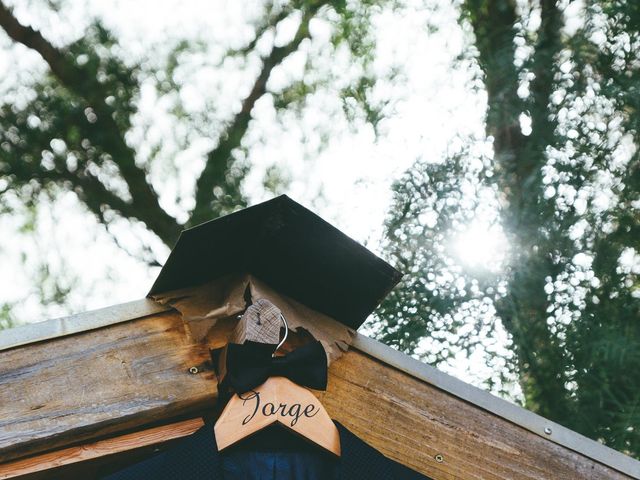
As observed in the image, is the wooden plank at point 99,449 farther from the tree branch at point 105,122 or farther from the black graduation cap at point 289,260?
the tree branch at point 105,122

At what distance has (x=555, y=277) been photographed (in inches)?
174

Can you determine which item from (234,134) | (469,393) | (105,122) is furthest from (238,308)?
(234,134)

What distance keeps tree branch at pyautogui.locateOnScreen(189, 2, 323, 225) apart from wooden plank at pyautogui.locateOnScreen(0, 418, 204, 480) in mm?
4363

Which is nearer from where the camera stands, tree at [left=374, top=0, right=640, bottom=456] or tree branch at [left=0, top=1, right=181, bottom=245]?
tree at [left=374, top=0, right=640, bottom=456]

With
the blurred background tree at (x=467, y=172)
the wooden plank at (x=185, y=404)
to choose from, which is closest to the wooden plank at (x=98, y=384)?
Result: the wooden plank at (x=185, y=404)

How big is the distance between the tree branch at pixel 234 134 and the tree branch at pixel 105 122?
0.31 m

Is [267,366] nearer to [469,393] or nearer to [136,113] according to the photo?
[469,393]

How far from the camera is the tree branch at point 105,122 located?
5.87 meters

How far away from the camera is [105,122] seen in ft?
19.9

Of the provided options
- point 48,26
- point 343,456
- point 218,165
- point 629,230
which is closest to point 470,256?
point 629,230

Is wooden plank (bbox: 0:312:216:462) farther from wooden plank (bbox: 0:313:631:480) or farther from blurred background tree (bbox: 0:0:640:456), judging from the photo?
blurred background tree (bbox: 0:0:640:456)

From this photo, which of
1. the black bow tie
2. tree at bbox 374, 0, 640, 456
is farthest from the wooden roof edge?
tree at bbox 374, 0, 640, 456

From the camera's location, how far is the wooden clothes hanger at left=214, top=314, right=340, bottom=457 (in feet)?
5.29

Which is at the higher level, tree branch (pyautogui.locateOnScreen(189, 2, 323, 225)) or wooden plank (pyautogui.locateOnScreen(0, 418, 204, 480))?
tree branch (pyautogui.locateOnScreen(189, 2, 323, 225))
